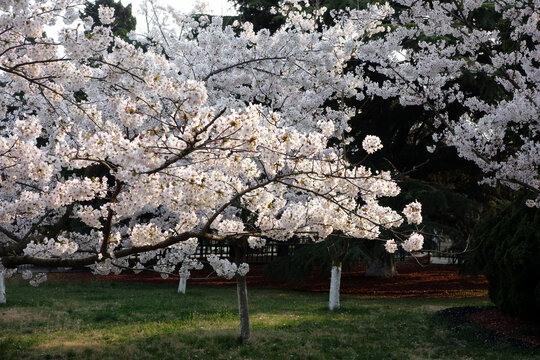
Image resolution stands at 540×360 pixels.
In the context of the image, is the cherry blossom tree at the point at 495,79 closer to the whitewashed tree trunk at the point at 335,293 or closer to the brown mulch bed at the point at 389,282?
the whitewashed tree trunk at the point at 335,293

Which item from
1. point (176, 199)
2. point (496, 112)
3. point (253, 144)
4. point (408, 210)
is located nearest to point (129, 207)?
point (176, 199)

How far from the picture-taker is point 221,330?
29.1 ft

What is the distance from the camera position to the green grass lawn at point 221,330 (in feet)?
24.2

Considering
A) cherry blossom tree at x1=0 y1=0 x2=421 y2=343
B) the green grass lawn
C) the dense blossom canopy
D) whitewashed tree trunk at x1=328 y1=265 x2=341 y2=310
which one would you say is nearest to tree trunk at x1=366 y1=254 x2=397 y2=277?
the green grass lawn

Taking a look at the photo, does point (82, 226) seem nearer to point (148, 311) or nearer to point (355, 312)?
point (148, 311)

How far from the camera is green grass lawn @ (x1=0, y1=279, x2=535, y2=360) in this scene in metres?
7.39

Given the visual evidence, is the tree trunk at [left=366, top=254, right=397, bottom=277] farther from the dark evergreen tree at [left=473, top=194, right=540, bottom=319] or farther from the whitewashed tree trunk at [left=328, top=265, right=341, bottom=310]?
the dark evergreen tree at [left=473, top=194, right=540, bottom=319]

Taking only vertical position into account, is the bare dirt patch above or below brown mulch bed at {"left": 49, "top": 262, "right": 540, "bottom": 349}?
below

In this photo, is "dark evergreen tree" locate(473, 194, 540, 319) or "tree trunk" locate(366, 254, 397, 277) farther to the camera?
"tree trunk" locate(366, 254, 397, 277)

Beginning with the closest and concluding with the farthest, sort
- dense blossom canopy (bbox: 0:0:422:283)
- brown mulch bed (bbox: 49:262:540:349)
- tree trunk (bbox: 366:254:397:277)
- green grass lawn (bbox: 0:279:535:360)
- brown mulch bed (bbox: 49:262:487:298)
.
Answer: dense blossom canopy (bbox: 0:0:422:283)
green grass lawn (bbox: 0:279:535:360)
brown mulch bed (bbox: 49:262:540:349)
brown mulch bed (bbox: 49:262:487:298)
tree trunk (bbox: 366:254:397:277)

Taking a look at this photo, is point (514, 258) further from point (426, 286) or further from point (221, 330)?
point (426, 286)

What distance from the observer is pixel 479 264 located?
9945mm

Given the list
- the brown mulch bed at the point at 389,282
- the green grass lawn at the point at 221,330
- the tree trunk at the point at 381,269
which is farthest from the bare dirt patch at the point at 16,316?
the tree trunk at the point at 381,269

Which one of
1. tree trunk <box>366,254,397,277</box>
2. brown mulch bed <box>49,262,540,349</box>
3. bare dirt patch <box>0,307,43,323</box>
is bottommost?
bare dirt patch <box>0,307,43,323</box>
